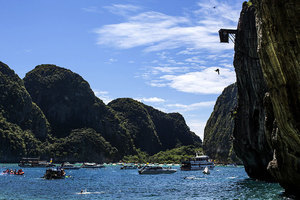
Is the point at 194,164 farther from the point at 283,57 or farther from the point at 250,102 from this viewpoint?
the point at 283,57

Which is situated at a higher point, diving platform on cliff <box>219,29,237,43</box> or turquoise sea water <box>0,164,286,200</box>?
diving platform on cliff <box>219,29,237,43</box>

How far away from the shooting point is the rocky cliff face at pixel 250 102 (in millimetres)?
56062

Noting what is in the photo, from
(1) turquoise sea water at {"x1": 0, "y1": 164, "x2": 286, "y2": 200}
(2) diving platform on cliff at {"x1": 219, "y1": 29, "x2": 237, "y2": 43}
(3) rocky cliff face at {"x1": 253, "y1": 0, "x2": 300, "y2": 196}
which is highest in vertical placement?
(2) diving platform on cliff at {"x1": 219, "y1": 29, "x2": 237, "y2": 43}

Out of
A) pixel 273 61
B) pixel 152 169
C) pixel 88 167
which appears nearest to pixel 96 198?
pixel 273 61

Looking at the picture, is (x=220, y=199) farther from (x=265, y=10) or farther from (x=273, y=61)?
(x=265, y=10)

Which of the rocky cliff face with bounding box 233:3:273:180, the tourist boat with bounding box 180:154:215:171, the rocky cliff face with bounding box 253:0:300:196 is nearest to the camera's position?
the rocky cliff face with bounding box 253:0:300:196

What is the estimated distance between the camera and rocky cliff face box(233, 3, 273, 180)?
184 ft

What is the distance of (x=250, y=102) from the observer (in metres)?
62.7

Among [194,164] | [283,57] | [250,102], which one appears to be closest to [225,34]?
[250,102]

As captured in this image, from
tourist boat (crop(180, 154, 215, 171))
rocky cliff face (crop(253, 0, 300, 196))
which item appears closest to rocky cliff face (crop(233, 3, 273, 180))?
rocky cliff face (crop(253, 0, 300, 196))

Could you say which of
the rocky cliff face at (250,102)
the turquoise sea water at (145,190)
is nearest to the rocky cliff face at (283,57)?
the turquoise sea water at (145,190)

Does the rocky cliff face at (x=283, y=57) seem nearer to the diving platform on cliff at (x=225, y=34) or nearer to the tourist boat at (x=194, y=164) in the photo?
the diving platform on cliff at (x=225, y=34)

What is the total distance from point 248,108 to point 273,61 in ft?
141

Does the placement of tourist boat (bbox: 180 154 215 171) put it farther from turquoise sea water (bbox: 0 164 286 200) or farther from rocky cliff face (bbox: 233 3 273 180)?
rocky cliff face (bbox: 233 3 273 180)
